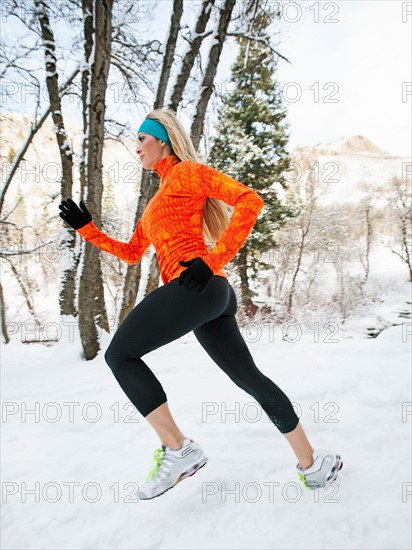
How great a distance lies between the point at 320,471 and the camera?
5.06ft

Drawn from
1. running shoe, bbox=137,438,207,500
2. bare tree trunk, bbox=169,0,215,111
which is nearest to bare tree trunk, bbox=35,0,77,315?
bare tree trunk, bbox=169,0,215,111

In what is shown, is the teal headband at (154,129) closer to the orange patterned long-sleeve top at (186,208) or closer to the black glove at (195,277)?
the orange patterned long-sleeve top at (186,208)

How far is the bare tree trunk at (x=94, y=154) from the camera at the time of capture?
4.41 metres

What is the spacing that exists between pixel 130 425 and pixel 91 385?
114 cm

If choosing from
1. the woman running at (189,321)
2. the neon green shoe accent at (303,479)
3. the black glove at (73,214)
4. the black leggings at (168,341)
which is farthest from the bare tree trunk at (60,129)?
the neon green shoe accent at (303,479)

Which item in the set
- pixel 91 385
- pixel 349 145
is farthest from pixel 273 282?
pixel 349 145

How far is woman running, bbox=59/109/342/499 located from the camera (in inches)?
55.4

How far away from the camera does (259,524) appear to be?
141 cm

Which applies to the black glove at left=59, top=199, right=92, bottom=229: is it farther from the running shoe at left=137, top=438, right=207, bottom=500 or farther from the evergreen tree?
the evergreen tree

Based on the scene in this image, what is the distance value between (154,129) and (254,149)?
13.8m

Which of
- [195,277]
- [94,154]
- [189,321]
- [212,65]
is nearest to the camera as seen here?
[195,277]

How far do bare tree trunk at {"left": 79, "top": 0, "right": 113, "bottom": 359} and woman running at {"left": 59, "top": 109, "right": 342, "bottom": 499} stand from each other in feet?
10.9

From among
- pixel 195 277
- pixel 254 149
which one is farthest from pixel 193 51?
pixel 254 149

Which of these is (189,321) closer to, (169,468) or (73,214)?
(169,468)
